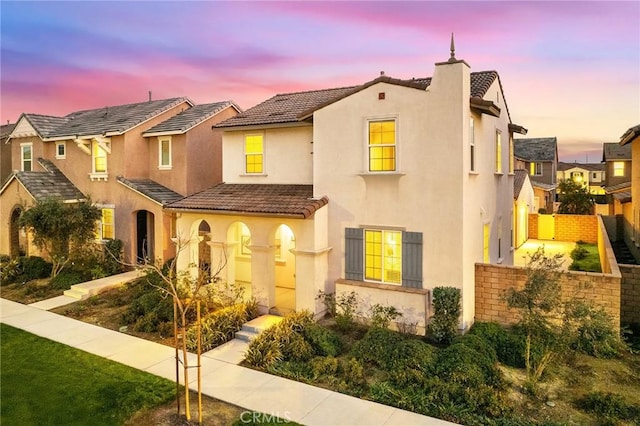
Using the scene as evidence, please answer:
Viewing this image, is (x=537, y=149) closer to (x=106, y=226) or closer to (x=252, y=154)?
(x=252, y=154)

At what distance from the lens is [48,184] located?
75.2ft

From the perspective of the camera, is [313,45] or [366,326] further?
[313,45]

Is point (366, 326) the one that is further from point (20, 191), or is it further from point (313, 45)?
point (20, 191)

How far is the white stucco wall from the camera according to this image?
1627 centimetres

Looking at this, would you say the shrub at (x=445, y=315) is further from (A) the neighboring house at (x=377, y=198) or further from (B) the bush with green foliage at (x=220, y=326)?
(B) the bush with green foliage at (x=220, y=326)

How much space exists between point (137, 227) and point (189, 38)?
972cm

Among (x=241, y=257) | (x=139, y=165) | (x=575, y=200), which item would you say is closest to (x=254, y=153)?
(x=241, y=257)

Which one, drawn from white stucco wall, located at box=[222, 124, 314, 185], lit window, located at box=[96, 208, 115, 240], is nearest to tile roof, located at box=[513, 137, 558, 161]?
white stucco wall, located at box=[222, 124, 314, 185]

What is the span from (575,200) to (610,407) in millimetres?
33355

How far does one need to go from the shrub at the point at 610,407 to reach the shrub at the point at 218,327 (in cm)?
920

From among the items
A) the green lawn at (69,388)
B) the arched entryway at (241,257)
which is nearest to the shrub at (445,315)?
the green lawn at (69,388)

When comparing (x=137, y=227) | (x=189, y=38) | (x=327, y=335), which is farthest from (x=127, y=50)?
(x=327, y=335)

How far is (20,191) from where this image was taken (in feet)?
74.7

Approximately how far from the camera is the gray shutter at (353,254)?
1403cm
